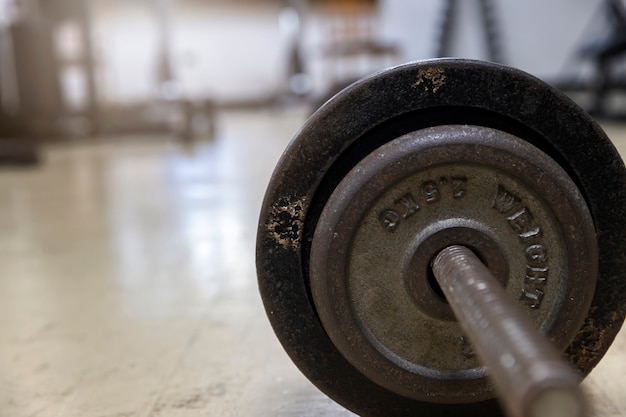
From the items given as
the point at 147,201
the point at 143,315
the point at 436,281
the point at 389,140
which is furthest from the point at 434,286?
the point at 147,201

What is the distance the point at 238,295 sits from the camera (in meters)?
1.11

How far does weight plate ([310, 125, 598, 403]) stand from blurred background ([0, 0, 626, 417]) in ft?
0.59

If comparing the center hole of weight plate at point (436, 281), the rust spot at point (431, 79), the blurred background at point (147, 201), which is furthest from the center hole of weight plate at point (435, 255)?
the blurred background at point (147, 201)

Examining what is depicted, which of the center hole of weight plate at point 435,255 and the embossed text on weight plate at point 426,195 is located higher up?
the embossed text on weight plate at point 426,195

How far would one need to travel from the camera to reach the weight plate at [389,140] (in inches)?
20.5

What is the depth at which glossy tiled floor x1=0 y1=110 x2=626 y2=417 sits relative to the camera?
0.72m

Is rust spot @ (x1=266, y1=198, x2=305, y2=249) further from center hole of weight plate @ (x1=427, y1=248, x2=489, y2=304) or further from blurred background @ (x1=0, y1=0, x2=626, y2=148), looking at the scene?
blurred background @ (x1=0, y1=0, x2=626, y2=148)

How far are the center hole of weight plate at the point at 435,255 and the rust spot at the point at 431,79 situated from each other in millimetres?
113

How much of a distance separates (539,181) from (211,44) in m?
10.4

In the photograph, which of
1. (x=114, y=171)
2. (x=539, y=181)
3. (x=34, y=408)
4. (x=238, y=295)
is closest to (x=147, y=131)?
(x=114, y=171)

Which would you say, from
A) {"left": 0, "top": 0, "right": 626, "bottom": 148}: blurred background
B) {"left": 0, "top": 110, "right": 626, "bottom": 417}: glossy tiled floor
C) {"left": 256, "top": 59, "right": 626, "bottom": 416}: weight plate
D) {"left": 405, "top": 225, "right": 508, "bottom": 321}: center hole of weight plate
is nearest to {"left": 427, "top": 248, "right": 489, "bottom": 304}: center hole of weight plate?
{"left": 405, "top": 225, "right": 508, "bottom": 321}: center hole of weight plate

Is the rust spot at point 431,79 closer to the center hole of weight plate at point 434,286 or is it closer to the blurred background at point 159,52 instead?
the center hole of weight plate at point 434,286

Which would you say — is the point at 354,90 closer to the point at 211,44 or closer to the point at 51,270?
the point at 51,270

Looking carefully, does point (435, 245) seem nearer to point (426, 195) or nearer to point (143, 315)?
point (426, 195)
